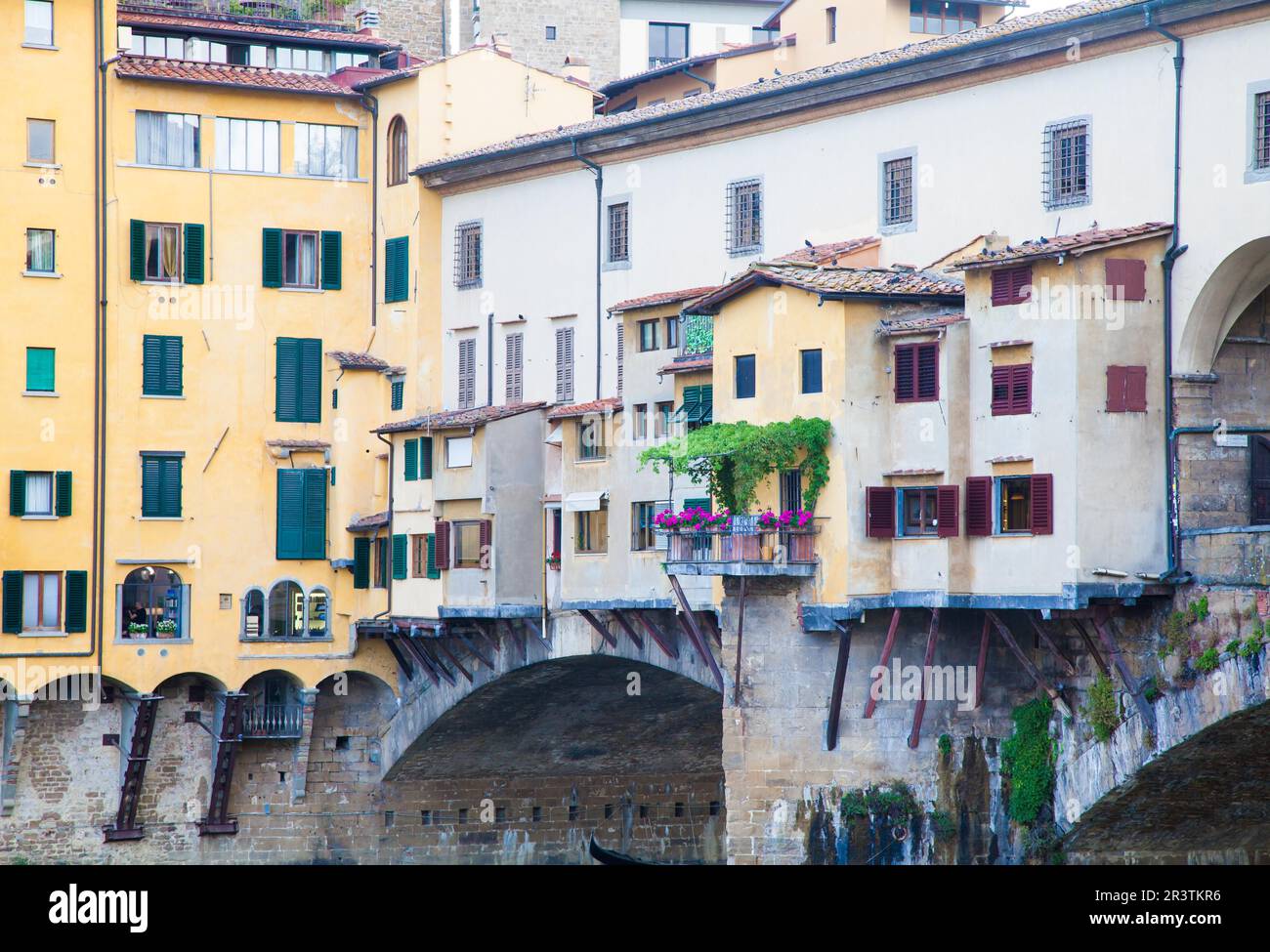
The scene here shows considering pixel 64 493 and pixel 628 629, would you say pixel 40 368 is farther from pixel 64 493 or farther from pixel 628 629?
pixel 628 629

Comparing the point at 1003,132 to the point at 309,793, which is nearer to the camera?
the point at 1003,132

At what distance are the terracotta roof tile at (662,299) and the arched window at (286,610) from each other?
13.9 meters

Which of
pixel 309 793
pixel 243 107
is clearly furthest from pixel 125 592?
pixel 243 107

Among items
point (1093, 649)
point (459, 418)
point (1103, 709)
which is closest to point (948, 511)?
point (1093, 649)

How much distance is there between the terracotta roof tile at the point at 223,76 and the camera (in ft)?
221

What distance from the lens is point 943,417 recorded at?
48844 mm

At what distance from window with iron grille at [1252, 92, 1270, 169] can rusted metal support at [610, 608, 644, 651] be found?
18.7 m

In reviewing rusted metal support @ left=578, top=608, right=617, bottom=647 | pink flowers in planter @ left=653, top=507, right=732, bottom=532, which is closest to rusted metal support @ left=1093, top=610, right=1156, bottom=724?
pink flowers in planter @ left=653, top=507, right=732, bottom=532

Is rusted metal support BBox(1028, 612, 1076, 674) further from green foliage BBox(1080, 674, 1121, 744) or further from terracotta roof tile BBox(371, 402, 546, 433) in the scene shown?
terracotta roof tile BBox(371, 402, 546, 433)

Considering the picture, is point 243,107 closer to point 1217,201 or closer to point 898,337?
point 898,337

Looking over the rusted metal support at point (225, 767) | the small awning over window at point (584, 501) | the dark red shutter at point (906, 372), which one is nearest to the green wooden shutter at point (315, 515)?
the rusted metal support at point (225, 767)

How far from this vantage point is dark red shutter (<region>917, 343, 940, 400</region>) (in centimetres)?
4903

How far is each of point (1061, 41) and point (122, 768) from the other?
31046 mm

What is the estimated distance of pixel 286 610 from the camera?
68.5 m
